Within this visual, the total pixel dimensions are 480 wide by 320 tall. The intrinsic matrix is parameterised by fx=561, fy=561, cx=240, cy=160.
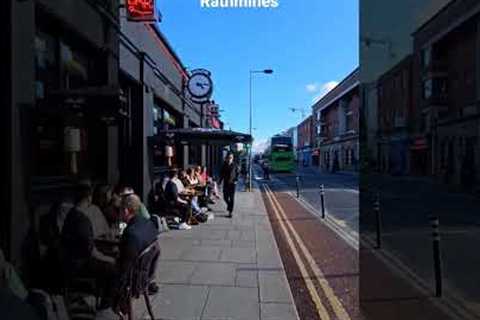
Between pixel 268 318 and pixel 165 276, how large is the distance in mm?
2214

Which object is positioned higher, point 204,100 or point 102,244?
point 204,100

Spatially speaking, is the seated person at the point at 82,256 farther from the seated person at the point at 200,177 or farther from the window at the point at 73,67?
the seated person at the point at 200,177

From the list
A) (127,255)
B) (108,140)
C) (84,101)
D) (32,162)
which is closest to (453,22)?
(127,255)

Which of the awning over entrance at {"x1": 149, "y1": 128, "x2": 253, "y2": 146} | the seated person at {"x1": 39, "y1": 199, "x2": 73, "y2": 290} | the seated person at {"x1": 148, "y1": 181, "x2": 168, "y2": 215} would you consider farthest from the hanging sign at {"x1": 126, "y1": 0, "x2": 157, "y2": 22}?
the seated person at {"x1": 39, "y1": 199, "x2": 73, "y2": 290}

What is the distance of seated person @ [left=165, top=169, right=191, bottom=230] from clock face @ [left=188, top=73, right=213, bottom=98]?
947 cm

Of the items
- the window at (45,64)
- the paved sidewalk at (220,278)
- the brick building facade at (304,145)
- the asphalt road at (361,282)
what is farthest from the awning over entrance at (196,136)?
the brick building facade at (304,145)

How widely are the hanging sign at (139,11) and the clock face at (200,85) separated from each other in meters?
11.1

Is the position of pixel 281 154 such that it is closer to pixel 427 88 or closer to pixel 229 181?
pixel 229 181

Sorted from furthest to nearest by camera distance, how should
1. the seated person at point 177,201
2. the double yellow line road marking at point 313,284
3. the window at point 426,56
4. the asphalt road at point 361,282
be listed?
the seated person at point 177,201 < the double yellow line road marking at point 313,284 < the asphalt road at point 361,282 < the window at point 426,56

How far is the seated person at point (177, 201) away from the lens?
503 inches

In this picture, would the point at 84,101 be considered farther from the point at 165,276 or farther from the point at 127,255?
the point at 127,255

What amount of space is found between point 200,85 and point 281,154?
39.6 meters

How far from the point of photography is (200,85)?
73.7 ft

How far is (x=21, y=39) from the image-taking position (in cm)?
608
